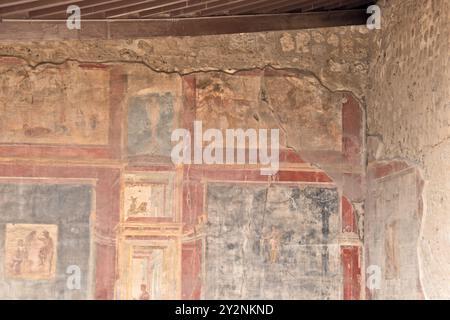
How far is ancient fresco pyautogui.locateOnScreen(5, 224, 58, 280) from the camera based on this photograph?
8.92m

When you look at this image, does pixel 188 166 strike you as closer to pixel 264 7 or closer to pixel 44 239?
pixel 44 239

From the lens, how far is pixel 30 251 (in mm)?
8961

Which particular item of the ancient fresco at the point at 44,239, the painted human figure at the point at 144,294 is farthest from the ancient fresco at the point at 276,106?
the painted human figure at the point at 144,294

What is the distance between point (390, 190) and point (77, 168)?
2.92 metres

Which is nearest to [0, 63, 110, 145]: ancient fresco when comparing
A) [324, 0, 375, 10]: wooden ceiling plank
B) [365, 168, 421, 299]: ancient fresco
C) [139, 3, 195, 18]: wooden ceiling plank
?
[139, 3, 195, 18]: wooden ceiling plank

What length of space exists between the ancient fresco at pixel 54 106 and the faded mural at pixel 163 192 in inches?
0.5

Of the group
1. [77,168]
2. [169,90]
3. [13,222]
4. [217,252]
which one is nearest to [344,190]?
[217,252]

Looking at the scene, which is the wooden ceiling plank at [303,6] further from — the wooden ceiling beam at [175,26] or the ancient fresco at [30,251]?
the ancient fresco at [30,251]

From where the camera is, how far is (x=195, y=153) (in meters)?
9.30

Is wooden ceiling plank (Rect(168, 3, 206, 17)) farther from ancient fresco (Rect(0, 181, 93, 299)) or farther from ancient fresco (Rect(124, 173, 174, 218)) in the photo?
ancient fresco (Rect(0, 181, 93, 299))

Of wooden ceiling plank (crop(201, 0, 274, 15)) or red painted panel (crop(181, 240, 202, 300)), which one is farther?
wooden ceiling plank (crop(201, 0, 274, 15))

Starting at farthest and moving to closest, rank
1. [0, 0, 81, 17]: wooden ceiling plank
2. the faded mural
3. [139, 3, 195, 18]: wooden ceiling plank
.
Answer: [139, 3, 195, 18]: wooden ceiling plank
the faded mural
[0, 0, 81, 17]: wooden ceiling plank

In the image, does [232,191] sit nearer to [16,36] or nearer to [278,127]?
[278,127]

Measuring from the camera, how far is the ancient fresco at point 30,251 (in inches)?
351
